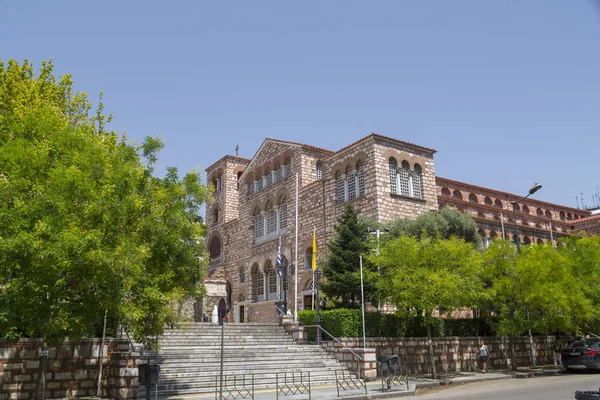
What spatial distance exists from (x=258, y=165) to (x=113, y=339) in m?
25.7

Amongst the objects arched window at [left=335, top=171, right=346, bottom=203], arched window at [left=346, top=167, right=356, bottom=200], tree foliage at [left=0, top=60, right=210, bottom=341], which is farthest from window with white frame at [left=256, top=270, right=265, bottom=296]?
tree foliage at [left=0, top=60, right=210, bottom=341]

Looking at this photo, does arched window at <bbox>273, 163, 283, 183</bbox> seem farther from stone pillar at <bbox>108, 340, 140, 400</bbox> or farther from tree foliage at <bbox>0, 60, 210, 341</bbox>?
stone pillar at <bbox>108, 340, 140, 400</bbox>

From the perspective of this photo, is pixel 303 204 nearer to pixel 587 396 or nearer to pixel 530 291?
pixel 530 291

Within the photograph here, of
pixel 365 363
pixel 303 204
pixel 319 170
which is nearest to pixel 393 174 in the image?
pixel 303 204

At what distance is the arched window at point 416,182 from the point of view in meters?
31.0

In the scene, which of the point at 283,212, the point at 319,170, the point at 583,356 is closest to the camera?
the point at 583,356

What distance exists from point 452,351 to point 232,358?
35.7ft

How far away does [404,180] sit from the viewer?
30703mm

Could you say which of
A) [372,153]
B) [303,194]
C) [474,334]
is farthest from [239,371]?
[303,194]

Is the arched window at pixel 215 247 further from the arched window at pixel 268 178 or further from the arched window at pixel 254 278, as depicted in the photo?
the arched window at pixel 268 178

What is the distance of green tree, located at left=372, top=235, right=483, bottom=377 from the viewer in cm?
2025

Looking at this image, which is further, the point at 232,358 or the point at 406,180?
the point at 406,180

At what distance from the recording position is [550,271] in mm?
23641

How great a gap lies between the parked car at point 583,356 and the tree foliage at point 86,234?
17.0m
